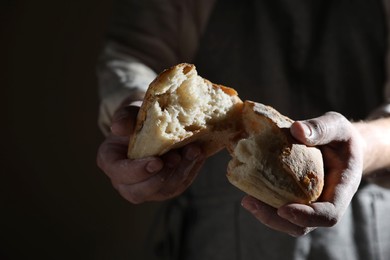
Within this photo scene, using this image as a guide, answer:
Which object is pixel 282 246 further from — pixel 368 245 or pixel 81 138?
pixel 81 138

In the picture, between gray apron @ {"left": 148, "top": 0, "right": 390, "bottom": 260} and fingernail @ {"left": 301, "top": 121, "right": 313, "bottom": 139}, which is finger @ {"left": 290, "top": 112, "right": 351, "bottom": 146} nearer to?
fingernail @ {"left": 301, "top": 121, "right": 313, "bottom": 139}

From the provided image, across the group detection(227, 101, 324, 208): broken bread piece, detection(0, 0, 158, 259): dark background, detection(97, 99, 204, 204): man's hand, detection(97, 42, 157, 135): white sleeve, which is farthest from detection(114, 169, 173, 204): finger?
detection(0, 0, 158, 259): dark background

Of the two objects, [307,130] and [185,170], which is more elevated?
[307,130]

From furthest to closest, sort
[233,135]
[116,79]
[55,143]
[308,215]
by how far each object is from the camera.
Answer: [55,143], [116,79], [233,135], [308,215]

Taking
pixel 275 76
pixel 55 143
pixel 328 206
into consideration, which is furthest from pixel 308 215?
pixel 55 143

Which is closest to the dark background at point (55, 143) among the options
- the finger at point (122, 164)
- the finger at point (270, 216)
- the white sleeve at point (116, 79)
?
the white sleeve at point (116, 79)

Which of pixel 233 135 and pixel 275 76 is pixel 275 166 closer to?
pixel 233 135

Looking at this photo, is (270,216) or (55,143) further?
(55,143)

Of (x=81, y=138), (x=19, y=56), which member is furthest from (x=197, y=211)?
(x=19, y=56)

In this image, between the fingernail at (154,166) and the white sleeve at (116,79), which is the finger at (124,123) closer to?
the fingernail at (154,166)
